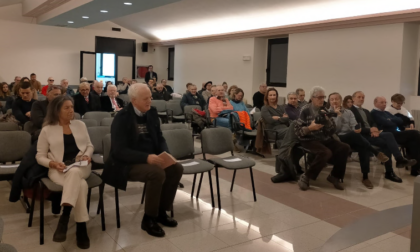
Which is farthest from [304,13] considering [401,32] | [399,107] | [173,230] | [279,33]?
[173,230]

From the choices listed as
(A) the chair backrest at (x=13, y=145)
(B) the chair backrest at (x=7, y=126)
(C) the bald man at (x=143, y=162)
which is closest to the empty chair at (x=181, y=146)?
(C) the bald man at (x=143, y=162)

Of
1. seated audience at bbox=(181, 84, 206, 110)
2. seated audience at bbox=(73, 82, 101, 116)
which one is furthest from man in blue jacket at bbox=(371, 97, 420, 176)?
seated audience at bbox=(73, 82, 101, 116)

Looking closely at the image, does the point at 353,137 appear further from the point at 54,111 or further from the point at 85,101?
the point at 85,101

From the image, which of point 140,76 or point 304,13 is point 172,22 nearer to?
point 140,76

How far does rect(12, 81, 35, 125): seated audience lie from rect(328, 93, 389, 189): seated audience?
159 inches

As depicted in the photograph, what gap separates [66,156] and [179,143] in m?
1.26

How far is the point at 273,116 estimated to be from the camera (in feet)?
20.5

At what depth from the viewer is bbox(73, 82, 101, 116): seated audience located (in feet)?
21.7

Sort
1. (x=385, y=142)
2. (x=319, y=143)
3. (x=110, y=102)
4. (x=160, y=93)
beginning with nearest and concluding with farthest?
(x=319, y=143) → (x=385, y=142) → (x=110, y=102) → (x=160, y=93)

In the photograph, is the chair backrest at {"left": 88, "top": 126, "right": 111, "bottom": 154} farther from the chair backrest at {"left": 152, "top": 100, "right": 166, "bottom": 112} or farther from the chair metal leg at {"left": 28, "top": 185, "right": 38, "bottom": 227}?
the chair backrest at {"left": 152, "top": 100, "right": 166, "bottom": 112}

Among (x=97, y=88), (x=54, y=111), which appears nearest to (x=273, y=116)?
(x=97, y=88)

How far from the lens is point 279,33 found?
10242 millimetres

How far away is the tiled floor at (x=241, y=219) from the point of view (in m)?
3.15

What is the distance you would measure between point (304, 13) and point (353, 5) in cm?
133
